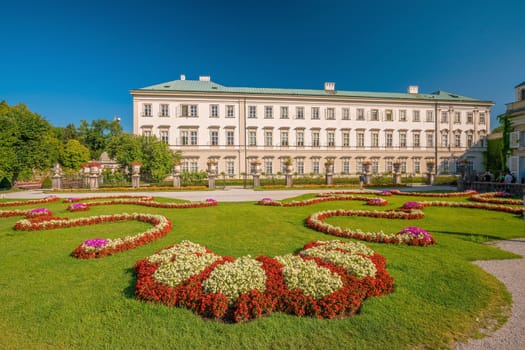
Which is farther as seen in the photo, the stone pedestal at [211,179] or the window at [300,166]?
the window at [300,166]

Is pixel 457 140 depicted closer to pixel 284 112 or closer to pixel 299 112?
pixel 299 112

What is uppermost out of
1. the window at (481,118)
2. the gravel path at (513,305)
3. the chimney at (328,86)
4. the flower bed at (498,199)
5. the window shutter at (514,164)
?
the chimney at (328,86)

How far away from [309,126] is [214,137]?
523 inches

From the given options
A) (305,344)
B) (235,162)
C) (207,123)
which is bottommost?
(305,344)

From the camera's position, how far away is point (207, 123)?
1410 inches

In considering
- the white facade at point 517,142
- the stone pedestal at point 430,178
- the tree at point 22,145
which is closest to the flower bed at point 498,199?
the stone pedestal at point 430,178

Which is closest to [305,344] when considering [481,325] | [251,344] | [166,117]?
[251,344]

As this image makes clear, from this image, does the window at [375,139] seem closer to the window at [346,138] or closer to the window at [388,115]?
the window at [388,115]

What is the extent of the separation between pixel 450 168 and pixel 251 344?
47384 millimetres

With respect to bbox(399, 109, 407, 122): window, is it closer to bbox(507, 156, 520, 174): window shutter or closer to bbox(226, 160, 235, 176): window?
bbox(507, 156, 520, 174): window shutter

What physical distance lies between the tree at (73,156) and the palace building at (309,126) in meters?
16.5

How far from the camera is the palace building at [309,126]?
35.2m

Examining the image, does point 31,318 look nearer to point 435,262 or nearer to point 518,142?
point 435,262

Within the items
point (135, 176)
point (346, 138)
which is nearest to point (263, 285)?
point (135, 176)
